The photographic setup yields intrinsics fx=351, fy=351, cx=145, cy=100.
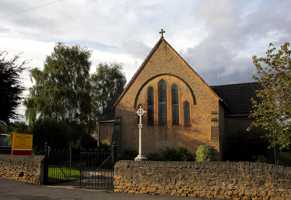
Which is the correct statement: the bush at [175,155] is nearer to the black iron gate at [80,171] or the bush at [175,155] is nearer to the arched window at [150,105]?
the arched window at [150,105]

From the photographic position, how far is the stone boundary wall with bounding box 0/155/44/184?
1806cm

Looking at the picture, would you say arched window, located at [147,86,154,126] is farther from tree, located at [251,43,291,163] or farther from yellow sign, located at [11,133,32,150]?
tree, located at [251,43,291,163]

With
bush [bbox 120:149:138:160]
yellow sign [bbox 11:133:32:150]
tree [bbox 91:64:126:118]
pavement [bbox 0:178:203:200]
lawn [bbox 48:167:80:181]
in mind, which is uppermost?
tree [bbox 91:64:126:118]

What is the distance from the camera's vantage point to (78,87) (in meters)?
45.2

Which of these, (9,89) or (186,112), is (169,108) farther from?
(9,89)

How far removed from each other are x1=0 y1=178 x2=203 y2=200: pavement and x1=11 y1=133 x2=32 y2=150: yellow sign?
4043 mm

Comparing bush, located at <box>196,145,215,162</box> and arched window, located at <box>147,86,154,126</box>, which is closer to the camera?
bush, located at <box>196,145,215,162</box>

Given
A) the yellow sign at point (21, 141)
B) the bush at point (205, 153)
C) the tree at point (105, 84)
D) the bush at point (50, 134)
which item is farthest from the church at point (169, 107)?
the tree at point (105, 84)

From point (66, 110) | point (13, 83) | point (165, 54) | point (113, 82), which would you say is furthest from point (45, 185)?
point (113, 82)

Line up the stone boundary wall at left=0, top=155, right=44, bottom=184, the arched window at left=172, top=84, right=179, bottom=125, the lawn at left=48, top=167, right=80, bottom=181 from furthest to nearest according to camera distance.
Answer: the arched window at left=172, top=84, right=179, bottom=125, the lawn at left=48, top=167, right=80, bottom=181, the stone boundary wall at left=0, top=155, right=44, bottom=184

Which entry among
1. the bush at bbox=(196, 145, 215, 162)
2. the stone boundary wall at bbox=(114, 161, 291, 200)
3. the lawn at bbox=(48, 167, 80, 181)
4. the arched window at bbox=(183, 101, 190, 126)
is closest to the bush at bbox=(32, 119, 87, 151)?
the lawn at bbox=(48, 167, 80, 181)

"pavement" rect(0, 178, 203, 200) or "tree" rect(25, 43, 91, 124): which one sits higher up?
"tree" rect(25, 43, 91, 124)

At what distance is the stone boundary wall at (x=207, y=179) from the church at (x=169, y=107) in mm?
14431

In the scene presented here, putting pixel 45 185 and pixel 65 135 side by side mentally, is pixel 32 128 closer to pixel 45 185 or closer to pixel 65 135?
pixel 65 135
